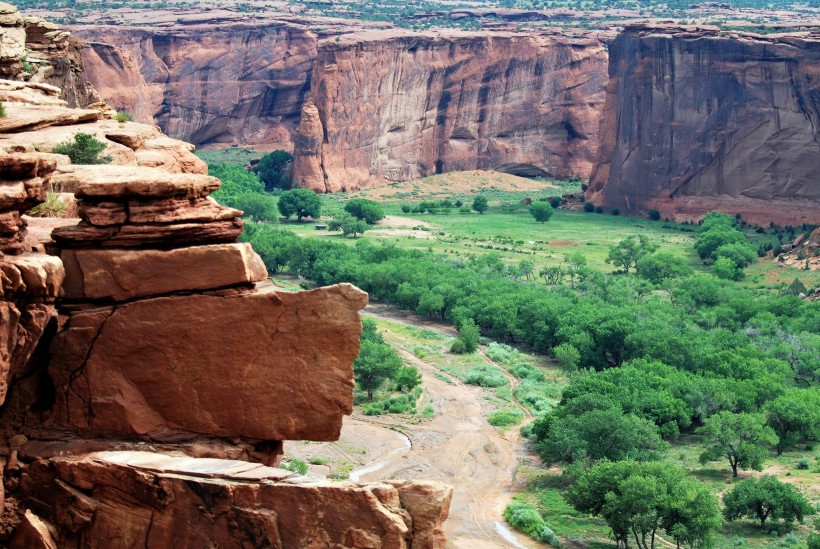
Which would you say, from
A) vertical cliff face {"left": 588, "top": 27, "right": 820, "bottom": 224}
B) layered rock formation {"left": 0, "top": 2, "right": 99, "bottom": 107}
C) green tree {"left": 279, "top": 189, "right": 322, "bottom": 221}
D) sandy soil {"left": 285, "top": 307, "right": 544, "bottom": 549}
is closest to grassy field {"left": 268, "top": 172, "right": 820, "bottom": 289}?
green tree {"left": 279, "top": 189, "right": 322, "bottom": 221}

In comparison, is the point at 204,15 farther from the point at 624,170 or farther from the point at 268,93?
the point at 624,170

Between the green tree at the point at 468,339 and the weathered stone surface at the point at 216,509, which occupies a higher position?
the weathered stone surface at the point at 216,509

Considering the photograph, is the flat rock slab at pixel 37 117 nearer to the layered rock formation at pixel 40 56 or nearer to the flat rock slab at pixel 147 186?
the flat rock slab at pixel 147 186

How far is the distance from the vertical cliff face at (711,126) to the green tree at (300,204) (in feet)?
91.5

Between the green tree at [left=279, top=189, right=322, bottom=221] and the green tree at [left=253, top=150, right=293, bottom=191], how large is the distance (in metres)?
17.3

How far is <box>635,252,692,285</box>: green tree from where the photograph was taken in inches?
3674

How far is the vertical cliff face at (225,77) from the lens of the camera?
512ft

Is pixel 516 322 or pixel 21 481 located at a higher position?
pixel 21 481

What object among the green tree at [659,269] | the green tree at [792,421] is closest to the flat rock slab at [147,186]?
the green tree at [792,421]

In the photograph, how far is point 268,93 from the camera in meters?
160

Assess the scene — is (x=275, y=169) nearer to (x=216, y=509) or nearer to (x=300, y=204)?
(x=300, y=204)

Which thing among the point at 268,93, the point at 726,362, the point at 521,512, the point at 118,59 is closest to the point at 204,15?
the point at 268,93

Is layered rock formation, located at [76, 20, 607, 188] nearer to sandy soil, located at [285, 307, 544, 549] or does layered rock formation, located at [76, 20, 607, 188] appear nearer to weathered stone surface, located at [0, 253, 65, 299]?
sandy soil, located at [285, 307, 544, 549]

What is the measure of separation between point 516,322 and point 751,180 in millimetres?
50851
